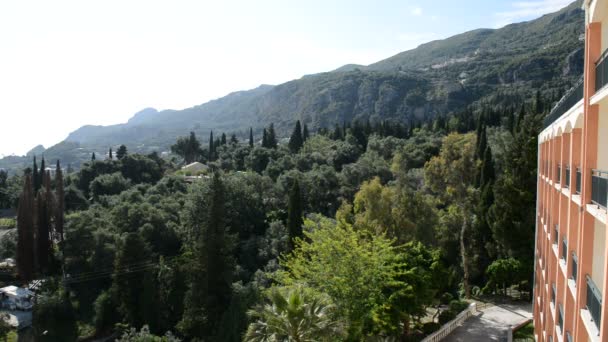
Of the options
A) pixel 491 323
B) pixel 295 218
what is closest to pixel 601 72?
pixel 491 323

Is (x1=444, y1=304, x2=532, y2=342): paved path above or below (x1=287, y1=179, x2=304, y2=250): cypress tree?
below

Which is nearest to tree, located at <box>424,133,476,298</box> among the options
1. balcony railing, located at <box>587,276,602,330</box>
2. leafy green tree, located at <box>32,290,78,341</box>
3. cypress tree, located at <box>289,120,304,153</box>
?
balcony railing, located at <box>587,276,602,330</box>

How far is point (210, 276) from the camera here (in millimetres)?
31016

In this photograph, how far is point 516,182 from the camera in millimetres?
27891

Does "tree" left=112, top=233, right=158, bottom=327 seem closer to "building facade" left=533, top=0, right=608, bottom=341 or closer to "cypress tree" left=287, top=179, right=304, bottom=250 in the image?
"cypress tree" left=287, top=179, right=304, bottom=250

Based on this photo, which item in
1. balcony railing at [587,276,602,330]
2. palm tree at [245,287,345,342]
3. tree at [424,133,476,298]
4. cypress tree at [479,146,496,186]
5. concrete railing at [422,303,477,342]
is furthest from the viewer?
cypress tree at [479,146,496,186]

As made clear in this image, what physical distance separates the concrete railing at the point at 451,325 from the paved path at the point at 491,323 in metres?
0.19

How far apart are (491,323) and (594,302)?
17.1m

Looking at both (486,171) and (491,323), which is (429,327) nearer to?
(491,323)

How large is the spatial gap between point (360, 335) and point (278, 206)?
96.1ft

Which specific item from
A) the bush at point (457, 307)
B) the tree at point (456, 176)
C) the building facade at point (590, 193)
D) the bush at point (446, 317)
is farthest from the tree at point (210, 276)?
the building facade at point (590, 193)

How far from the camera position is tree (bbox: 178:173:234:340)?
30.3m

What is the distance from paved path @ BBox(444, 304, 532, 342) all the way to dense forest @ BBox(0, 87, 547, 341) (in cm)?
115

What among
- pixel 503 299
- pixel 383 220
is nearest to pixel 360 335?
pixel 383 220
